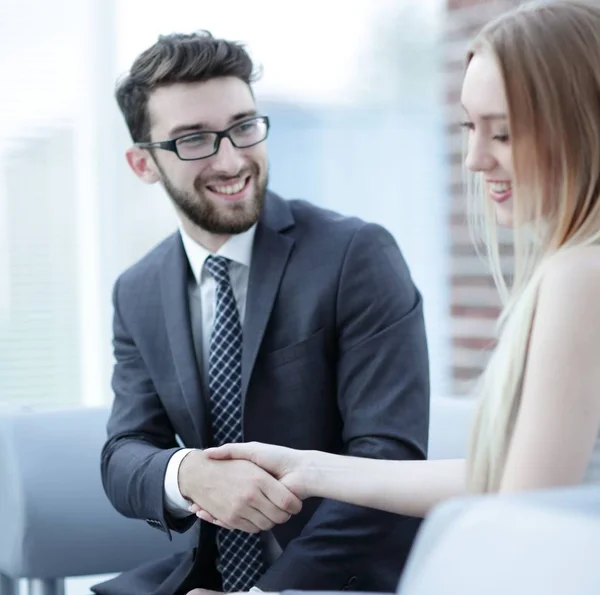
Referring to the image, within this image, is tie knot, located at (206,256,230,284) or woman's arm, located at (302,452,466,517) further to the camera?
tie knot, located at (206,256,230,284)

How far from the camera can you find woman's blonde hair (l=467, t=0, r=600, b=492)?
1374 millimetres

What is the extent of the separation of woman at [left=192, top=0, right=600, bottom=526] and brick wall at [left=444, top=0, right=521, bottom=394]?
2.46m

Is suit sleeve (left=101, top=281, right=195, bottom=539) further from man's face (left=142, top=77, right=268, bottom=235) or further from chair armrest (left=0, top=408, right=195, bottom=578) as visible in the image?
man's face (left=142, top=77, right=268, bottom=235)

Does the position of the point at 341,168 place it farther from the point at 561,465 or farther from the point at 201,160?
the point at 561,465

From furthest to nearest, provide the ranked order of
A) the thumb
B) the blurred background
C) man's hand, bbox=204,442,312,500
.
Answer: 1. the blurred background
2. the thumb
3. man's hand, bbox=204,442,312,500

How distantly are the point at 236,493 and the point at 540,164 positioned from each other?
79 cm

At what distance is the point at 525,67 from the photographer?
141 cm

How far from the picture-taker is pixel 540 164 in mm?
1401

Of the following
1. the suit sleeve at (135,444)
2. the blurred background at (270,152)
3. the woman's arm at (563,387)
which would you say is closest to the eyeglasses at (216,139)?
the suit sleeve at (135,444)

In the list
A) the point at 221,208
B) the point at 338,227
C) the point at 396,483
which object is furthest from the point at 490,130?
the point at 221,208

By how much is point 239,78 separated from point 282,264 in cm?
42

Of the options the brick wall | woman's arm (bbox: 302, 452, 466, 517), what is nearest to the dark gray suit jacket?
woman's arm (bbox: 302, 452, 466, 517)

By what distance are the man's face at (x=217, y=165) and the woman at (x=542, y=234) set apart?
0.82 meters

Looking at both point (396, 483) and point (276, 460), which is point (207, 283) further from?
point (396, 483)
